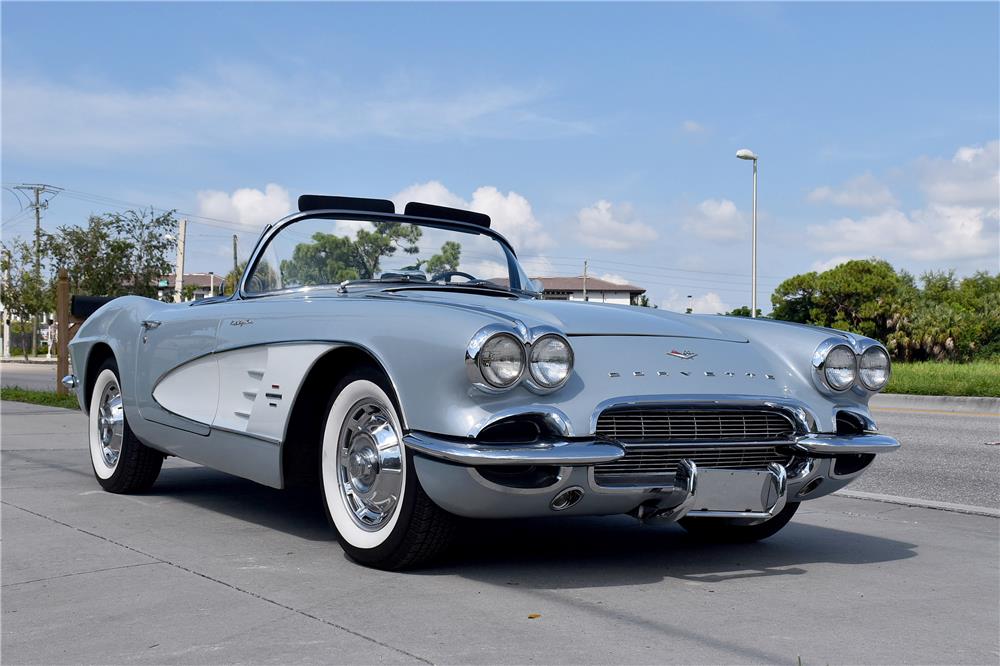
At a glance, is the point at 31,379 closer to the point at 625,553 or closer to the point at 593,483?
the point at 625,553

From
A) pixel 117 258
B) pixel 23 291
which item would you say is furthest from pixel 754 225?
pixel 23 291

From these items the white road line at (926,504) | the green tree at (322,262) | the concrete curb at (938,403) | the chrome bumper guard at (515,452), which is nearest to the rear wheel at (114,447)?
the green tree at (322,262)

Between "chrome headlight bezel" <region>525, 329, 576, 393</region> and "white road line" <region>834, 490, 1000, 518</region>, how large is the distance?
3.21m

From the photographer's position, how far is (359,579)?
3648 millimetres

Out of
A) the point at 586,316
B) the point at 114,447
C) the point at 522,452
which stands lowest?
the point at 114,447

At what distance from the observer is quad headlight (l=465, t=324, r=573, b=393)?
345 cm

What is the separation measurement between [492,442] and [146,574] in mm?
1389

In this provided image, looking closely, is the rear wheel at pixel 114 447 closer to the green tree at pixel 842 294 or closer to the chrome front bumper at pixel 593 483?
the chrome front bumper at pixel 593 483

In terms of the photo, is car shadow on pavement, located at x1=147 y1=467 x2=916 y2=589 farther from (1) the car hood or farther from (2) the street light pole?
(2) the street light pole

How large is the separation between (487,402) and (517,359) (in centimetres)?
→ 18

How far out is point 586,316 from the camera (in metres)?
4.13

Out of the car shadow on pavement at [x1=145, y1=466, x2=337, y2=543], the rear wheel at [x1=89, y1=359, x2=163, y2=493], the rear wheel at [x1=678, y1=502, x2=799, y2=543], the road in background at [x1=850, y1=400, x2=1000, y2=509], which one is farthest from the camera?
the road in background at [x1=850, y1=400, x2=1000, y2=509]

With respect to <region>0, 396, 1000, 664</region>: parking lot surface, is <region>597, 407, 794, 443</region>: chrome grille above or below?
above

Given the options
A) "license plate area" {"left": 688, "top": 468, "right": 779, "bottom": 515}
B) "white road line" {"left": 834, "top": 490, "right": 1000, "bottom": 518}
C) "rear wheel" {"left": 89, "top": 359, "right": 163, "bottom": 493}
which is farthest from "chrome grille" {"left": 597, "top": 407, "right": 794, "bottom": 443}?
"rear wheel" {"left": 89, "top": 359, "right": 163, "bottom": 493}
